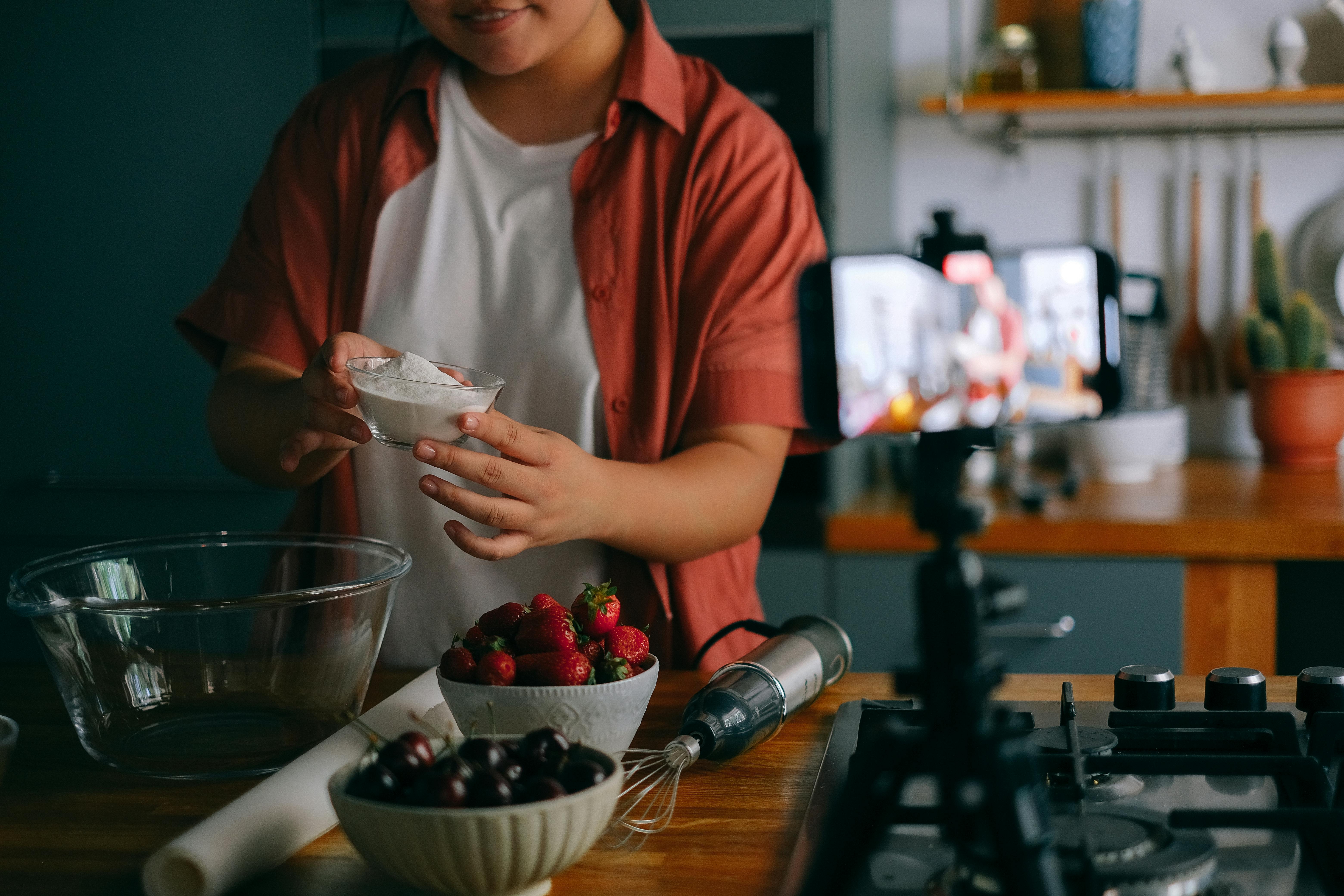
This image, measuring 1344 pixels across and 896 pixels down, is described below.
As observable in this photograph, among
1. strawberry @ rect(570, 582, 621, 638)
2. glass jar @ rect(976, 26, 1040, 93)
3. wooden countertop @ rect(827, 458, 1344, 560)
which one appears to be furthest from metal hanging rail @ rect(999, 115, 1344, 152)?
strawberry @ rect(570, 582, 621, 638)

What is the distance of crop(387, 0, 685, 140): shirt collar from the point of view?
125 cm

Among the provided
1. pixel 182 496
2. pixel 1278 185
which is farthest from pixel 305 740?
pixel 1278 185

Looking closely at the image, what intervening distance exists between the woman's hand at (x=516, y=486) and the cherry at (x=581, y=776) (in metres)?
0.30

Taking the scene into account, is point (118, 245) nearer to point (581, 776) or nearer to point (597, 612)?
point (597, 612)

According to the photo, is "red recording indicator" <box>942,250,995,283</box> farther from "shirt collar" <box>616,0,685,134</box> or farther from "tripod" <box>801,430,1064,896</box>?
"shirt collar" <box>616,0,685,134</box>

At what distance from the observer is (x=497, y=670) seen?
31.8 inches

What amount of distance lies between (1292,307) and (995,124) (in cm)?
70

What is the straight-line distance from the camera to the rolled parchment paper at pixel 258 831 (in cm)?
64

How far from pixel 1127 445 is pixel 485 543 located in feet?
5.45

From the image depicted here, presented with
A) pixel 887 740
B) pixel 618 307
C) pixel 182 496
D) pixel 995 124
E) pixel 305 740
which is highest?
pixel 995 124

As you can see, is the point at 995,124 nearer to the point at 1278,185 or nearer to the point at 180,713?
the point at 1278,185

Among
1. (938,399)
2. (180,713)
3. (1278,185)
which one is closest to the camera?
(938,399)

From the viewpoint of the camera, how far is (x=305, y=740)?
0.86 m

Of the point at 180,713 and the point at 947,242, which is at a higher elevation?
the point at 947,242
